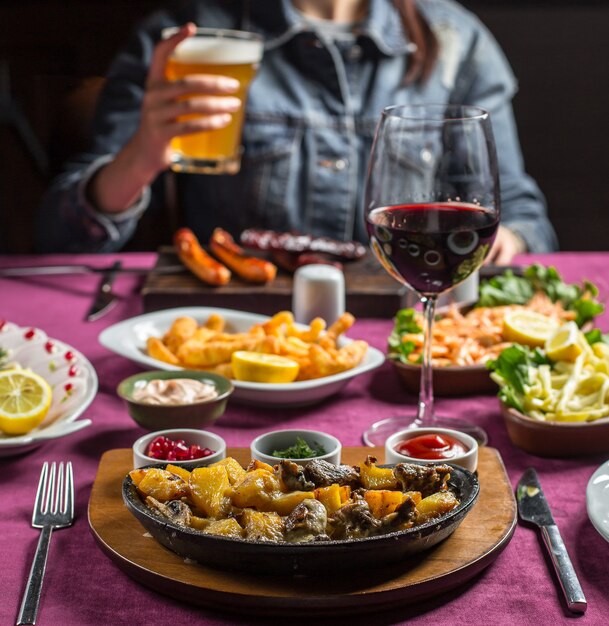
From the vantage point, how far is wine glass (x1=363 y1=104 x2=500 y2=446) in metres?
1.22

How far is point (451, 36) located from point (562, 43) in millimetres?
1346

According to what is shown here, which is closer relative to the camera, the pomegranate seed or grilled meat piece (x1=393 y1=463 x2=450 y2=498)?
grilled meat piece (x1=393 y1=463 x2=450 y2=498)

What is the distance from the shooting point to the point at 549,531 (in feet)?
3.39

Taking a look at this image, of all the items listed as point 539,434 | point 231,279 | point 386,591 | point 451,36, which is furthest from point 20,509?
point 451,36

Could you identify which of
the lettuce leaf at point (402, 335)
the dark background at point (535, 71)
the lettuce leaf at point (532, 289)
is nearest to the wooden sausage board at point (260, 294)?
the lettuce leaf at point (532, 289)

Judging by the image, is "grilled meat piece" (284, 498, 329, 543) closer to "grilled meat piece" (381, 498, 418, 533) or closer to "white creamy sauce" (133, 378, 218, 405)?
"grilled meat piece" (381, 498, 418, 533)

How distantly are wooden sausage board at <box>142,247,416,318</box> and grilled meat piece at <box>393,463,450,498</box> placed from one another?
1004 mm

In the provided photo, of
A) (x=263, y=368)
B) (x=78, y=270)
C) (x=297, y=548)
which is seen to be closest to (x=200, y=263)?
(x=78, y=270)

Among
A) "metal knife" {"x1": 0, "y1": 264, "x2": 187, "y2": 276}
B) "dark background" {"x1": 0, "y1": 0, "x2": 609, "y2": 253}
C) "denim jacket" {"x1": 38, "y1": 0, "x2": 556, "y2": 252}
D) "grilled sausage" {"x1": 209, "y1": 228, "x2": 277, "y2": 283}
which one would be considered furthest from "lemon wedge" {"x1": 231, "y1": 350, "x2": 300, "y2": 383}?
"dark background" {"x1": 0, "y1": 0, "x2": 609, "y2": 253}

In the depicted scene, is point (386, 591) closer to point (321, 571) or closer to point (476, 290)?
point (321, 571)

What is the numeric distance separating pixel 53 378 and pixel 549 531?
0.79 m

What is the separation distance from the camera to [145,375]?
1.39 meters

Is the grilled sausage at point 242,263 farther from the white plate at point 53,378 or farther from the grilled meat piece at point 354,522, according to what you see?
the grilled meat piece at point 354,522

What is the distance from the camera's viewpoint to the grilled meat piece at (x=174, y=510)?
0.91m
